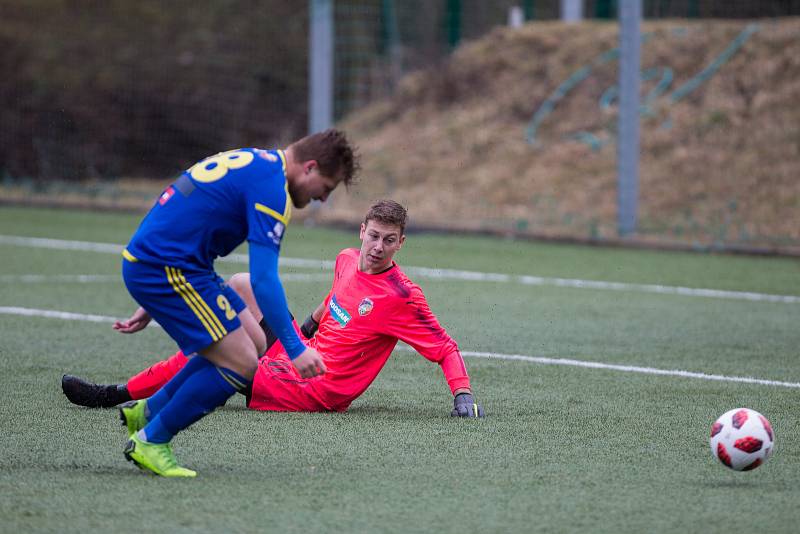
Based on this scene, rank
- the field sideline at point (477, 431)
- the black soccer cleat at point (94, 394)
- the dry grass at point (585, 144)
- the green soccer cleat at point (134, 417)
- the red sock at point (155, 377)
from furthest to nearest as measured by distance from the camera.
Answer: the dry grass at point (585, 144), the black soccer cleat at point (94, 394), the red sock at point (155, 377), the green soccer cleat at point (134, 417), the field sideline at point (477, 431)

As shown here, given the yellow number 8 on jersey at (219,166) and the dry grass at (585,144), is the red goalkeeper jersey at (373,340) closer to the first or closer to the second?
the yellow number 8 on jersey at (219,166)

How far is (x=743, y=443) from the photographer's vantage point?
15.9 ft

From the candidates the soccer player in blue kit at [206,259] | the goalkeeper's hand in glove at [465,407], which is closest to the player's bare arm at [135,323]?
the soccer player in blue kit at [206,259]

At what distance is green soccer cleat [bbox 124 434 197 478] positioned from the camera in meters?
4.75

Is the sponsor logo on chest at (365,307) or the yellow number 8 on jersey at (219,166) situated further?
the sponsor logo on chest at (365,307)

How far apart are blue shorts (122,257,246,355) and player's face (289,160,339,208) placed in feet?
1.55

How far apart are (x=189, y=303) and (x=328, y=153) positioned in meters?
0.75

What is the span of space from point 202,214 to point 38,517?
47.3 inches

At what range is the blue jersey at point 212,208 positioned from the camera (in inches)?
179

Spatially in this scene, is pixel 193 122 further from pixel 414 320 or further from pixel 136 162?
pixel 414 320

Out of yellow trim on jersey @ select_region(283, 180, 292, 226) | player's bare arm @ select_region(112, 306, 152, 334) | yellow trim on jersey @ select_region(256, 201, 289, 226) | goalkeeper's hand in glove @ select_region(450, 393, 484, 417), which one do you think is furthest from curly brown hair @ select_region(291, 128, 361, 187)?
goalkeeper's hand in glove @ select_region(450, 393, 484, 417)

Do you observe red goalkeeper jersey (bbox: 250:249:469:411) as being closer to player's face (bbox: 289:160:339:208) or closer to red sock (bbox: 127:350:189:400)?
red sock (bbox: 127:350:189:400)

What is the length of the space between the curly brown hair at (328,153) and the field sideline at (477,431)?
44.6 inches

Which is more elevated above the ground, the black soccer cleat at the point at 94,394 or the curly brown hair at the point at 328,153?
the curly brown hair at the point at 328,153
